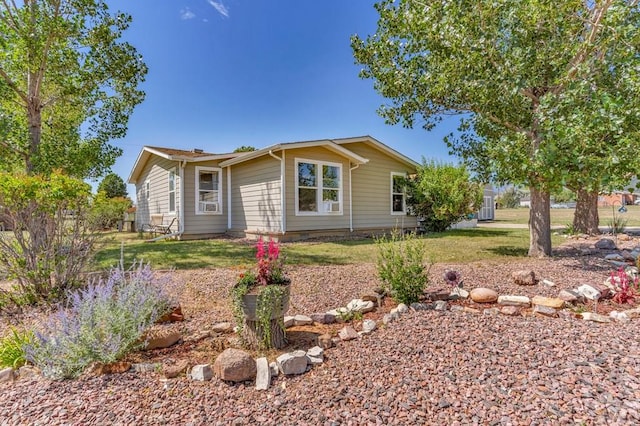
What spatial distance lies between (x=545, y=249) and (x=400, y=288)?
5.18 metres

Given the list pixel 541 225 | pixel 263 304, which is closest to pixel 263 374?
pixel 263 304

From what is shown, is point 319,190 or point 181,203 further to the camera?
point 181,203

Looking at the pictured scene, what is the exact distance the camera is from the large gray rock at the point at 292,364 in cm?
230

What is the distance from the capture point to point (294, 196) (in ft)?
33.7

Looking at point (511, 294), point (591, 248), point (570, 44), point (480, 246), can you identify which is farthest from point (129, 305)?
point (591, 248)

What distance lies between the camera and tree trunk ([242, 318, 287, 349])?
2701mm

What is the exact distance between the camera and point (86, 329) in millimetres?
2359

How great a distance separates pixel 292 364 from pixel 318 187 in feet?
28.9

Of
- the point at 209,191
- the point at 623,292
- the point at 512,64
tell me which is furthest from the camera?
the point at 209,191

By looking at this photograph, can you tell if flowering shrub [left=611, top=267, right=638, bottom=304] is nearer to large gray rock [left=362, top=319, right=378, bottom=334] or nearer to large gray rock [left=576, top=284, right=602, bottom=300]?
large gray rock [left=576, top=284, right=602, bottom=300]

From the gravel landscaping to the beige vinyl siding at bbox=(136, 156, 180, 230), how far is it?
10.3m

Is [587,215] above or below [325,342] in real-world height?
above

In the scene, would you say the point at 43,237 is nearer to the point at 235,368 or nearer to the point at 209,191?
the point at 235,368

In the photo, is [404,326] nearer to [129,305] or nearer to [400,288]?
[400,288]
